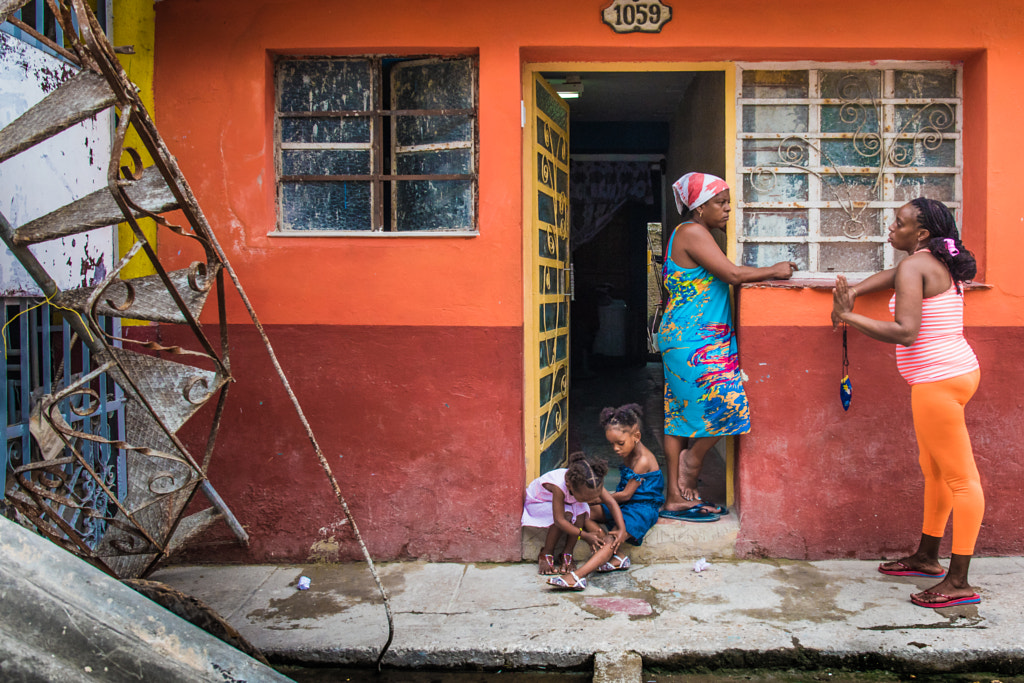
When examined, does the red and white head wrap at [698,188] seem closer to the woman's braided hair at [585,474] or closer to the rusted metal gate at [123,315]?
the woman's braided hair at [585,474]

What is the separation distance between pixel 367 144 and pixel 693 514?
2.73m

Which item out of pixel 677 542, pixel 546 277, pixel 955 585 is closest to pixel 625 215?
pixel 546 277

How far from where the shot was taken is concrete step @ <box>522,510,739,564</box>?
164 inches

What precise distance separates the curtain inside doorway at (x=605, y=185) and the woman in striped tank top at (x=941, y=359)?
6.12 m

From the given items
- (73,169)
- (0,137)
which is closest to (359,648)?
(0,137)

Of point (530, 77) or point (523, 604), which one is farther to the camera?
point (530, 77)

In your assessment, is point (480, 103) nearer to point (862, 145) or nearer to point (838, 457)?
point (862, 145)

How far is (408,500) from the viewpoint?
4.20 metres

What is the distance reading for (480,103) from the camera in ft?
13.5

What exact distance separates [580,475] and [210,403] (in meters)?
2.04

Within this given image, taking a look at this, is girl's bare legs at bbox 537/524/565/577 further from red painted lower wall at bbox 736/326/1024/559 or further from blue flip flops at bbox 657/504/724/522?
red painted lower wall at bbox 736/326/1024/559

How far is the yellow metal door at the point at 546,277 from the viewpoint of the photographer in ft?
14.1

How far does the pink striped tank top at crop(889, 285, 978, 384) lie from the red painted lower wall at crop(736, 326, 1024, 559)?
1.80 ft

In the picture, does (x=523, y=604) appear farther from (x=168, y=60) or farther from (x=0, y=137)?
(x=168, y=60)
